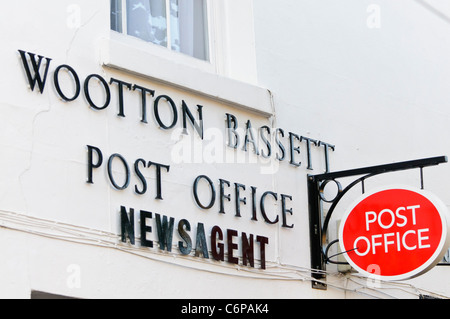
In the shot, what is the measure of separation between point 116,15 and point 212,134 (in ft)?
3.94

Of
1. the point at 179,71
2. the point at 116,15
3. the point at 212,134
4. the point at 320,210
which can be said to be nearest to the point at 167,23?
the point at 116,15

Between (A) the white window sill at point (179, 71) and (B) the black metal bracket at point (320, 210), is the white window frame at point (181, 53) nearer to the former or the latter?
(A) the white window sill at point (179, 71)

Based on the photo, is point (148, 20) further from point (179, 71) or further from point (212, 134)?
point (212, 134)

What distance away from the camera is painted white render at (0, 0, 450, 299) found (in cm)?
692

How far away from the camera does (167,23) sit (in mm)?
8562

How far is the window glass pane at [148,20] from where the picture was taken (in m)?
8.30

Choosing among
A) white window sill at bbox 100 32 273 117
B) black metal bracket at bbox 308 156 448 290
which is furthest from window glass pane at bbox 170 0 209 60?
black metal bracket at bbox 308 156 448 290

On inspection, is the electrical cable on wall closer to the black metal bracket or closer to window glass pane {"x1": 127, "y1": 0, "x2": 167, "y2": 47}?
the black metal bracket

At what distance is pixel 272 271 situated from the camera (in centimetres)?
826

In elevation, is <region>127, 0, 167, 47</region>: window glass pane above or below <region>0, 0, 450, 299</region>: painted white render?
above

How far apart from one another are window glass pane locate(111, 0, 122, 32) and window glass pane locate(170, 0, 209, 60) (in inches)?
21.5

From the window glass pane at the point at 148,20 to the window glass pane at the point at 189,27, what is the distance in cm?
10
